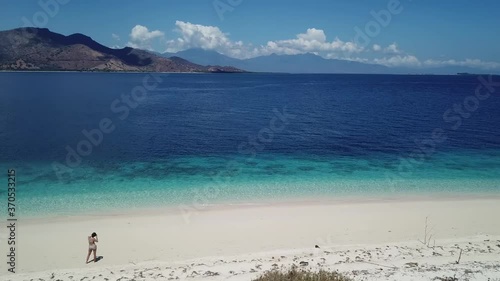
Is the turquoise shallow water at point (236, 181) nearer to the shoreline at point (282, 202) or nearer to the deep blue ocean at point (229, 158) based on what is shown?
the deep blue ocean at point (229, 158)

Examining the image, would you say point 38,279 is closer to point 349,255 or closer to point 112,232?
point 112,232

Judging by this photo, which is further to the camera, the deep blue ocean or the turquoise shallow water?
the deep blue ocean

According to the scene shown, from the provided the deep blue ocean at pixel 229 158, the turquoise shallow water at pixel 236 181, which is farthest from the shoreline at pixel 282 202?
the deep blue ocean at pixel 229 158

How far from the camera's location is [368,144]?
1807 inches

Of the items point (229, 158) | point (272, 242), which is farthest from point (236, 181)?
point (272, 242)

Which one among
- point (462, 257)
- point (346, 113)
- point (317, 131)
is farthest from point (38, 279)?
point (346, 113)

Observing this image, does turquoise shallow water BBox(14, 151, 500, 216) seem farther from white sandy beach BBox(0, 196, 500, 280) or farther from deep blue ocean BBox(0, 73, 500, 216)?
white sandy beach BBox(0, 196, 500, 280)

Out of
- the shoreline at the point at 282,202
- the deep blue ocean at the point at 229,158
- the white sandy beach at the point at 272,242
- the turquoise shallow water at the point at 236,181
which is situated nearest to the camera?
the white sandy beach at the point at 272,242

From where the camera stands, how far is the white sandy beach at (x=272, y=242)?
637 inches

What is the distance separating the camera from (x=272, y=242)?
66.7 ft

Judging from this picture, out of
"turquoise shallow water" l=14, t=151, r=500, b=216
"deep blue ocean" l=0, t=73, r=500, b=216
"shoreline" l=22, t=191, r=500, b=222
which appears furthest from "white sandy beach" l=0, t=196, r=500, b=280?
"deep blue ocean" l=0, t=73, r=500, b=216

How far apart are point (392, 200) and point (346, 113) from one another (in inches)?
1875

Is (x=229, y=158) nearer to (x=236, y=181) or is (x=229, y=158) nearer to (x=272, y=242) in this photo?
(x=236, y=181)

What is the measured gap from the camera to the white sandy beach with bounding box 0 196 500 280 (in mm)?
16188
